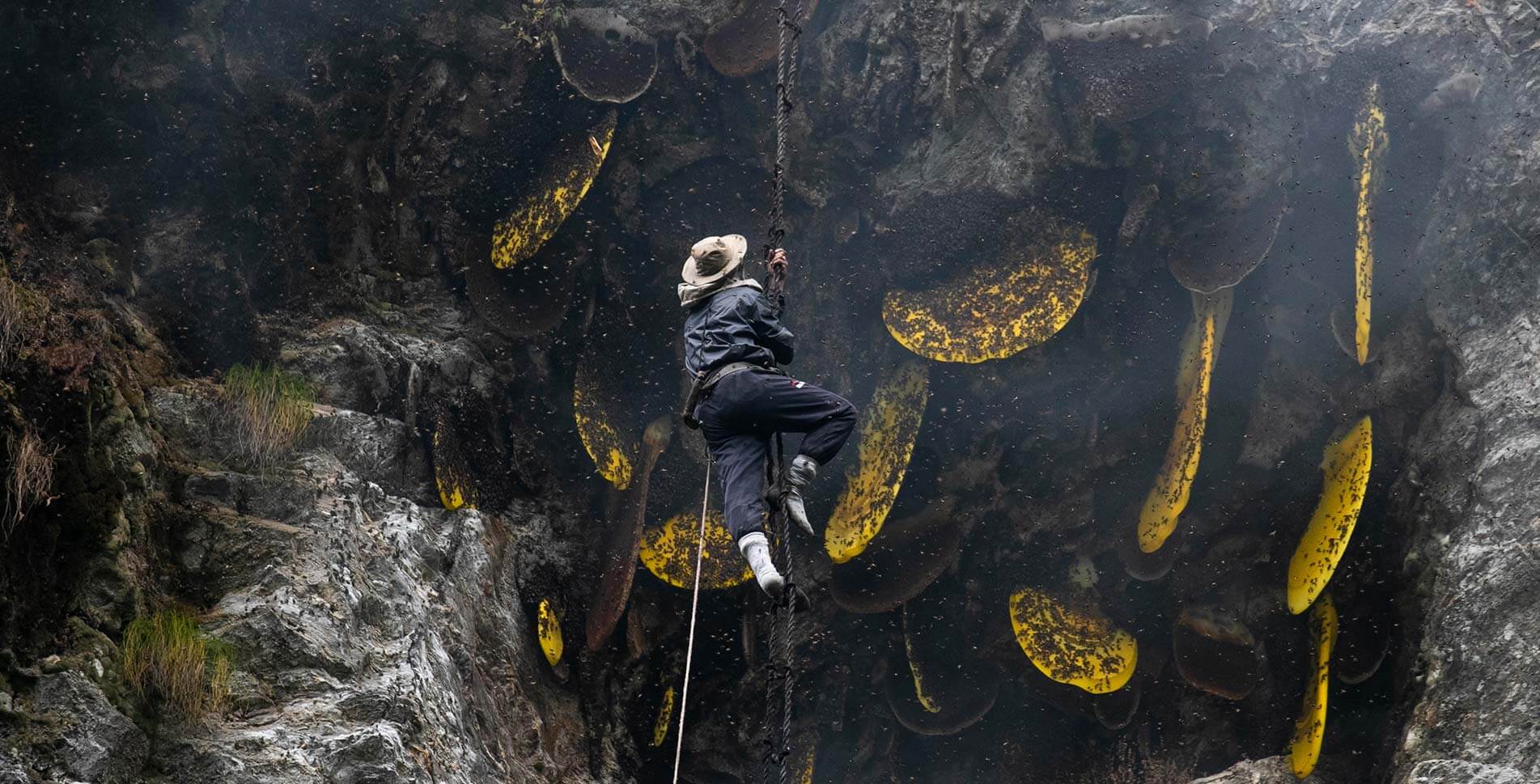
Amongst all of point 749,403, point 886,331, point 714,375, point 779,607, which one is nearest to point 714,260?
point 714,375

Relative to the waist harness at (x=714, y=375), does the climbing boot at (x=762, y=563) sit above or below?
below

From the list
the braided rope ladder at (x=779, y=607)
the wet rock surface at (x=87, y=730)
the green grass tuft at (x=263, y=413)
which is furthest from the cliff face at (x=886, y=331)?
the braided rope ladder at (x=779, y=607)

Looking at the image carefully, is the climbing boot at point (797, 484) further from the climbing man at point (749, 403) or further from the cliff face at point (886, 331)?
the cliff face at point (886, 331)

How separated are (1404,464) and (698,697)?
16.0 ft

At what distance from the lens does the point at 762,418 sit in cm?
493

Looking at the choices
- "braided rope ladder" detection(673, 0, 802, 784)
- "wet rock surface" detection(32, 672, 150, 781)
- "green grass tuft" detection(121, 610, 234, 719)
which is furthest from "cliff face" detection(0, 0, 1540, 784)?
"braided rope ladder" detection(673, 0, 802, 784)

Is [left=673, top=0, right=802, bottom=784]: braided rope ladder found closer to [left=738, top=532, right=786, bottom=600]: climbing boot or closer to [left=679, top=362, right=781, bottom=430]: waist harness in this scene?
[left=738, top=532, right=786, bottom=600]: climbing boot

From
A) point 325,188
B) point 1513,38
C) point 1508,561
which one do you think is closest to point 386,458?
point 325,188

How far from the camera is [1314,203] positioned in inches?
323

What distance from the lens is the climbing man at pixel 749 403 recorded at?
4.85 meters

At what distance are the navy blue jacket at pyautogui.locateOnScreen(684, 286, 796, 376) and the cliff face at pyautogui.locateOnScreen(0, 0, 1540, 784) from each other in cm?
181

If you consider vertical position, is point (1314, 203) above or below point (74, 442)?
above

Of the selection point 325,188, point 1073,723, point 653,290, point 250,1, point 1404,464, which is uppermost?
point 250,1

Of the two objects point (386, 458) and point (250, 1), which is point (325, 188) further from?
point (386, 458)
